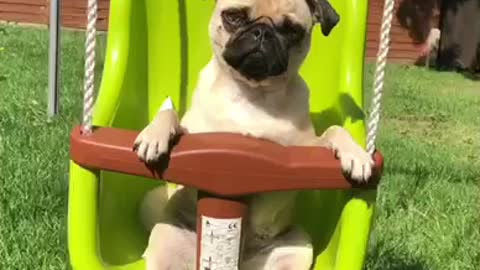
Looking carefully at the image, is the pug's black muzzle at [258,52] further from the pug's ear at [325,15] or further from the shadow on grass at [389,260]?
the shadow on grass at [389,260]

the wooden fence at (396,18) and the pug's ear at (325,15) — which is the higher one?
the pug's ear at (325,15)

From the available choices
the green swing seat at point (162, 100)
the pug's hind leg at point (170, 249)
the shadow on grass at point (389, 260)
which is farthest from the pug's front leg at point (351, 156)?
the shadow on grass at point (389, 260)

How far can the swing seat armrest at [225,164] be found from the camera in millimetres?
2148

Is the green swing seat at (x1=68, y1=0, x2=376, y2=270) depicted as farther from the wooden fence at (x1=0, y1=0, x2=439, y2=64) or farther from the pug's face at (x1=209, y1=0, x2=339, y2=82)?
the wooden fence at (x1=0, y1=0, x2=439, y2=64)

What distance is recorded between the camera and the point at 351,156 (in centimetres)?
225

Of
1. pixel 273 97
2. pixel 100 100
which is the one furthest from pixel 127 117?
pixel 273 97

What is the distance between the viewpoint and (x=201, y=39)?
10.3 feet

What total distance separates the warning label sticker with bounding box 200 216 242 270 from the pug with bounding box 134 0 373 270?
0.73 ft

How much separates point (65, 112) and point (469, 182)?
2302 mm

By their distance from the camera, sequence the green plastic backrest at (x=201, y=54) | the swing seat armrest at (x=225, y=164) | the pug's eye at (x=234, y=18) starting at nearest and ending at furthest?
the swing seat armrest at (x=225, y=164) → the pug's eye at (x=234, y=18) → the green plastic backrest at (x=201, y=54)

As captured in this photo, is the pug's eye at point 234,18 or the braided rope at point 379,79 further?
the pug's eye at point 234,18

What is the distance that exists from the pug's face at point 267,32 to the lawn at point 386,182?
0.97 meters

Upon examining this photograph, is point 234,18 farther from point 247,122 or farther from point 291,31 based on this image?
point 247,122

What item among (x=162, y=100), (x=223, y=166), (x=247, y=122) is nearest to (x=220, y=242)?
(x=223, y=166)
